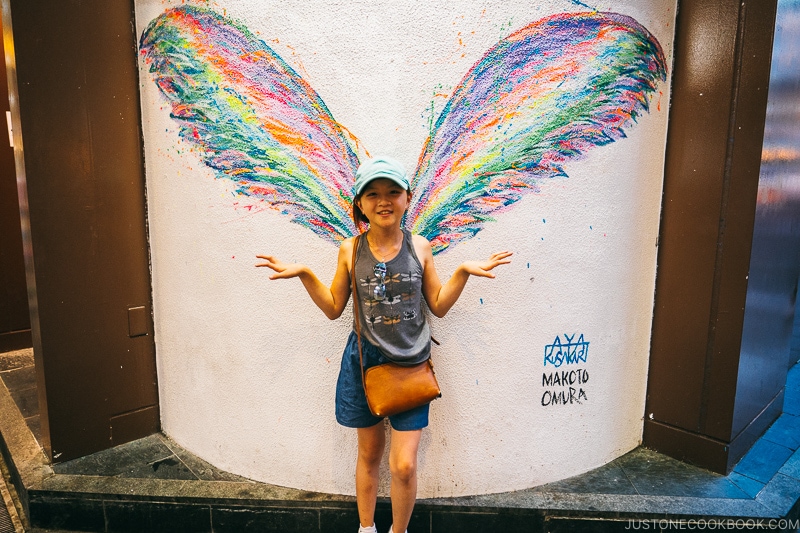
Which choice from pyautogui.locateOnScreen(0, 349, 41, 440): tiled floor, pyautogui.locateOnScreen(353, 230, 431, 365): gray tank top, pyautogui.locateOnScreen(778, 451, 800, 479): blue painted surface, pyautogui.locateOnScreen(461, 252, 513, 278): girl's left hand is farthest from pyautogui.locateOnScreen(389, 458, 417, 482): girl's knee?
pyautogui.locateOnScreen(0, 349, 41, 440): tiled floor

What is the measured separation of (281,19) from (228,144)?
0.73 metres

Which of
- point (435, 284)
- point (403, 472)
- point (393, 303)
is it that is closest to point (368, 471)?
point (403, 472)

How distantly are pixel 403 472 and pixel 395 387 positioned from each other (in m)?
0.45

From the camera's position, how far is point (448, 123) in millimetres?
2719

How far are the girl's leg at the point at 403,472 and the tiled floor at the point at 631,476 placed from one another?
375 millimetres

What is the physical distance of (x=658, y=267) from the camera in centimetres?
335

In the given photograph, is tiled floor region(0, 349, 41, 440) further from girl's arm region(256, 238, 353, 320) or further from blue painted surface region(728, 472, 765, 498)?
blue painted surface region(728, 472, 765, 498)

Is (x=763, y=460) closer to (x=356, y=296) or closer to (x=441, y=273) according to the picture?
(x=441, y=273)

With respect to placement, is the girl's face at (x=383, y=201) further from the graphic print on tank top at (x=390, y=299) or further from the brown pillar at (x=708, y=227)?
the brown pillar at (x=708, y=227)

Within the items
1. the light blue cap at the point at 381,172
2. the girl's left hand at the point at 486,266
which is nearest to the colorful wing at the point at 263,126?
the light blue cap at the point at 381,172

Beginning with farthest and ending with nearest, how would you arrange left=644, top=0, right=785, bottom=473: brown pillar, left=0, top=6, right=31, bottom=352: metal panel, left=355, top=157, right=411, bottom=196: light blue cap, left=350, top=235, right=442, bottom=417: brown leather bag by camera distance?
1. left=0, top=6, right=31, bottom=352: metal panel
2. left=644, top=0, right=785, bottom=473: brown pillar
3. left=350, top=235, right=442, bottom=417: brown leather bag
4. left=355, top=157, right=411, bottom=196: light blue cap

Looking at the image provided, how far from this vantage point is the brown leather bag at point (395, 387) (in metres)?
2.42

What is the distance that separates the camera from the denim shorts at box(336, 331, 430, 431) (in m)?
2.56

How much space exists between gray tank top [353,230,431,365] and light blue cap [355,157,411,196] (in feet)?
1.06
